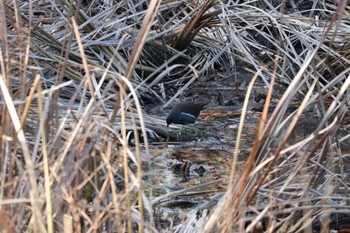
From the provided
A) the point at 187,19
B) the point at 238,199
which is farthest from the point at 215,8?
the point at 238,199

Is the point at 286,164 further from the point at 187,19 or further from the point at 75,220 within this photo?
the point at 187,19

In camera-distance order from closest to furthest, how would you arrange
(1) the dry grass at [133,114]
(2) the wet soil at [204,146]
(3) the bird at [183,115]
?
(1) the dry grass at [133,114] < (2) the wet soil at [204,146] < (3) the bird at [183,115]

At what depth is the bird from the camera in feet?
13.3

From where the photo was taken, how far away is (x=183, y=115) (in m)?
4.06

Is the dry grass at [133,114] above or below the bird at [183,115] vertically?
above

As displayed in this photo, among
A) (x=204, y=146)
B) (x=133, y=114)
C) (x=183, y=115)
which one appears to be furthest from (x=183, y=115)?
(x=133, y=114)

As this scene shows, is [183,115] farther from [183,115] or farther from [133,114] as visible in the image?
[133,114]

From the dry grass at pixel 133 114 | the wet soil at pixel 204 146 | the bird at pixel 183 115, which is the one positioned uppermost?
the dry grass at pixel 133 114

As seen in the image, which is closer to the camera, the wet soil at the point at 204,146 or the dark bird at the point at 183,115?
the wet soil at the point at 204,146

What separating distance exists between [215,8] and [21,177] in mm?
3411

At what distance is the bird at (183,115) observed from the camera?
13.3ft

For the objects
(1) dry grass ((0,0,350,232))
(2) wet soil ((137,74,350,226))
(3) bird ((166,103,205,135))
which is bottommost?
(2) wet soil ((137,74,350,226))

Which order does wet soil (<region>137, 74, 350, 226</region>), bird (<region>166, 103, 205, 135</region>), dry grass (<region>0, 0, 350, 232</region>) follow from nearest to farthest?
dry grass (<region>0, 0, 350, 232</region>)
wet soil (<region>137, 74, 350, 226</region>)
bird (<region>166, 103, 205, 135</region>)

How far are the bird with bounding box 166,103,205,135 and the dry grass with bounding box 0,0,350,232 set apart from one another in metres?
0.07
